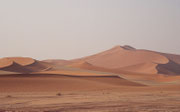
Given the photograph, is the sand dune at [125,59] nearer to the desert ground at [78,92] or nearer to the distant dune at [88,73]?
the distant dune at [88,73]

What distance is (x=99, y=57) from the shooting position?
332 feet

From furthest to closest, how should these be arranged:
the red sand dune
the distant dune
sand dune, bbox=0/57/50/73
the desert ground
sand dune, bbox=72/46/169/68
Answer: sand dune, bbox=72/46/169/68 → the red sand dune → sand dune, bbox=0/57/50/73 → the distant dune → the desert ground

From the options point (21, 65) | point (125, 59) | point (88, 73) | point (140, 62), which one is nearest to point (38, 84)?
point (88, 73)

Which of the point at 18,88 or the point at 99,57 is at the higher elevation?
the point at 99,57

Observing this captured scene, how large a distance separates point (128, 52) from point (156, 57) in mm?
13122

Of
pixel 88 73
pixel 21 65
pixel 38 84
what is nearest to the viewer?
pixel 38 84

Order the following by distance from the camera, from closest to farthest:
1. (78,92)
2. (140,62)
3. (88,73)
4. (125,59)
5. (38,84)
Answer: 1. (78,92)
2. (38,84)
3. (88,73)
4. (140,62)
5. (125,59)

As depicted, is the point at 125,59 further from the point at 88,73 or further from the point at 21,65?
the point at 88,73

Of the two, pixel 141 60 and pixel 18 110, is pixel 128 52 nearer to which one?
pixel 141 60

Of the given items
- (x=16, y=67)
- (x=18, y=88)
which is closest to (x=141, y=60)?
(x=16, y=67)

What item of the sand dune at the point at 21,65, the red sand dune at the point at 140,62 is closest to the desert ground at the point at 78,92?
the sand dune at the point at 21,65

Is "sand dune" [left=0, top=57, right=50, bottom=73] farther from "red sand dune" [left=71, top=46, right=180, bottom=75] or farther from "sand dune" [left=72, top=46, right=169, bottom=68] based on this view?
"sand dune" [left=72, top=46, right=169, bottom=68]

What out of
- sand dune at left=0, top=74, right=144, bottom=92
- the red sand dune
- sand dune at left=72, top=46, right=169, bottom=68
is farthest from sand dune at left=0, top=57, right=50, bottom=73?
sand dune at left=72, top=46, right=169, bottom=68

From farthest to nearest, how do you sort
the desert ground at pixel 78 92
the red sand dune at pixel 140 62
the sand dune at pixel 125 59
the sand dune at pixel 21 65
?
1. the sand dune at pixel 125 59
2. the red sand dune at pixel 140 62
3. the sand dune at pixel 21 65
4. the desert ground at pixel 78 92
